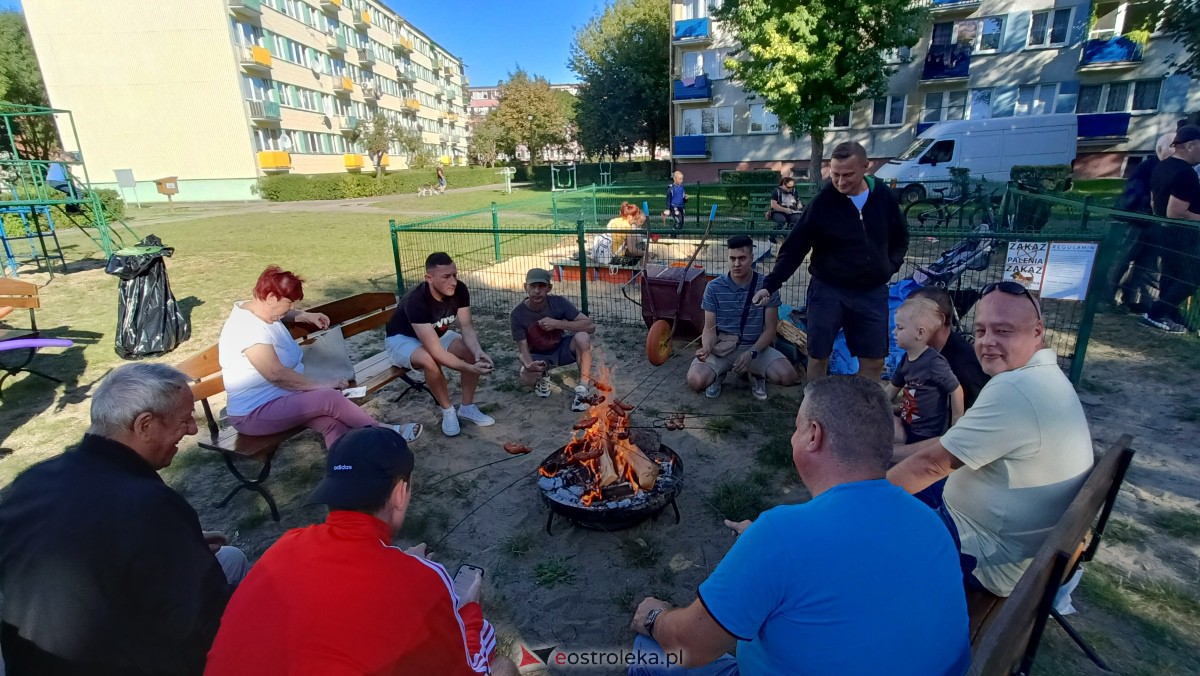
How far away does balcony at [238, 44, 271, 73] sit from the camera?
120 feet

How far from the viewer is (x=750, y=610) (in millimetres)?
1434

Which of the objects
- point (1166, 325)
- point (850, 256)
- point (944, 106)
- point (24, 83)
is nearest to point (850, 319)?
point (850, 256)

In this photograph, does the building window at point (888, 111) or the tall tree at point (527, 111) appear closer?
the building window at point (888, 111)

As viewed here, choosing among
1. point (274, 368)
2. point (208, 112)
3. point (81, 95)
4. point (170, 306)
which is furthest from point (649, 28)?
point (274, 368)

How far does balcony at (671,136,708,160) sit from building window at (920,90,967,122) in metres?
10.8

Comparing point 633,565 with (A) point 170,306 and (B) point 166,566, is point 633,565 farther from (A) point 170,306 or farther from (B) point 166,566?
(A) point 170,306

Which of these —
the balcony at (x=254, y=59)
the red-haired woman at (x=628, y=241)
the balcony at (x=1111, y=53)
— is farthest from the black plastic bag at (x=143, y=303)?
the balcony at (x=254, y=59)

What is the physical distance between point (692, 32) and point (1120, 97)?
65.3 ft

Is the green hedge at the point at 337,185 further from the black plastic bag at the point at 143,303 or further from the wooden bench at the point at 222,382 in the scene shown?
the wooden bench at the point at 222,382

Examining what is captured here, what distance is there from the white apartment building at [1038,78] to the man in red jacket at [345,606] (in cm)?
2848

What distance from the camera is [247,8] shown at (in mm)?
36656

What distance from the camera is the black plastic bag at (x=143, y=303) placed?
22.9ft

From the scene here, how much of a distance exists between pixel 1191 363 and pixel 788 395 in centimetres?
424

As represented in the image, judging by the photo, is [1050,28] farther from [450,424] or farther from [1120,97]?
[450,424]
